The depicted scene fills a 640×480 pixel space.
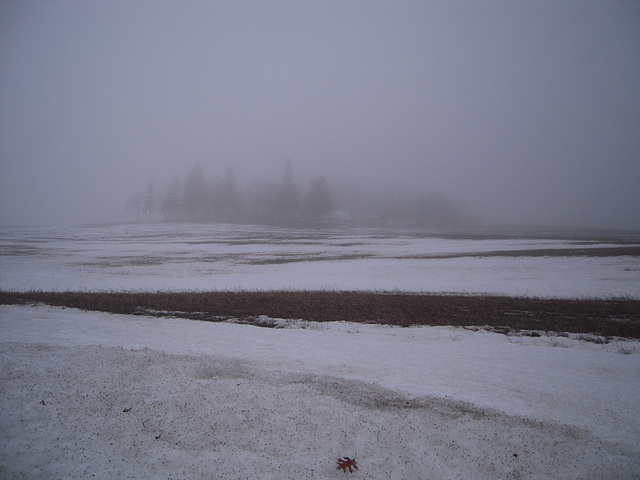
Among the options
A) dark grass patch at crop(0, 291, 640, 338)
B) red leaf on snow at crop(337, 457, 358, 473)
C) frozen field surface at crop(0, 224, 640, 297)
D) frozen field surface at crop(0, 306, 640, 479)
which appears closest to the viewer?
red leaf on snow at crop(337, 457, 358, 473)

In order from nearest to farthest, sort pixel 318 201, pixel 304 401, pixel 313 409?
pixel 313 409 < pixel 304 401 < pixel 318 201

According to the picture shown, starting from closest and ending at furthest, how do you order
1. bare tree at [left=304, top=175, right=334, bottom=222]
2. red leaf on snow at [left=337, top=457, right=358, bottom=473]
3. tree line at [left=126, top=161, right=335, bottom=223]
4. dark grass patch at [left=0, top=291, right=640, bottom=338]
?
red leaf on snow at [left=337, top=457, right=358, bottom=473] < dark grass patch at [left=0, top=291, right=640, bottom=338] < bare tree at [left=304, top=175, right=334, bottom=222] < tree line at [left=126, top=161, right=335, bottom=223]

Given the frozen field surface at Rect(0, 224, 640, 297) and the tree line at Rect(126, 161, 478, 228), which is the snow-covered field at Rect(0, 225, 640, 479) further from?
the tree line at Rect(126, 161, 478, 228)

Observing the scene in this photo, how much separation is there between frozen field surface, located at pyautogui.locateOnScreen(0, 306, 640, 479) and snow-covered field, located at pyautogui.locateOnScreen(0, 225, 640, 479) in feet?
0.08

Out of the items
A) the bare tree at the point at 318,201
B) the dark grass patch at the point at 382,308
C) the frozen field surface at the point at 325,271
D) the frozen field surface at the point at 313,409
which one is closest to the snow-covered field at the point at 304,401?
the frozen field surface at the point at 313,409

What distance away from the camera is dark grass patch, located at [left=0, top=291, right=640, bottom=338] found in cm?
1051

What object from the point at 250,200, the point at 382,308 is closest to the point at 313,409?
the point at 382,308

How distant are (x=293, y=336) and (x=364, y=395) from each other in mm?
3879

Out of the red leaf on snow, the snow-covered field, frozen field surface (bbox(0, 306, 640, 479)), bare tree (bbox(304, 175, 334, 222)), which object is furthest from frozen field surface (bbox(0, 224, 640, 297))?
bare tree (bbox(304, 175, 334, 222))

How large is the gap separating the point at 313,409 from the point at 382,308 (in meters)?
7.83

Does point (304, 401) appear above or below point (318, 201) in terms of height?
below

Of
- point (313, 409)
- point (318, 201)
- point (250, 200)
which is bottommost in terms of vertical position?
point (313, 409)

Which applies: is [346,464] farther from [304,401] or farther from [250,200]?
[250,200]

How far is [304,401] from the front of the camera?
5434 mm
